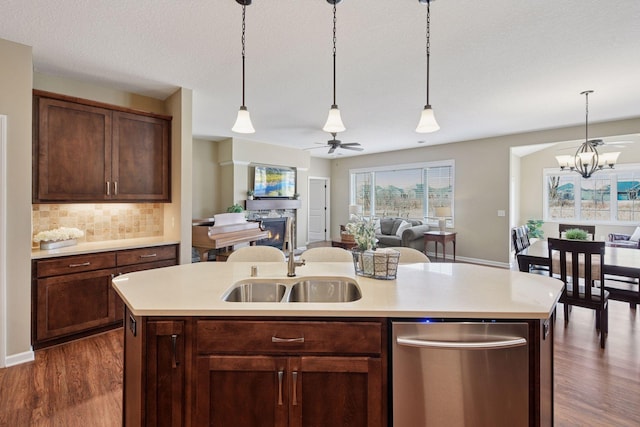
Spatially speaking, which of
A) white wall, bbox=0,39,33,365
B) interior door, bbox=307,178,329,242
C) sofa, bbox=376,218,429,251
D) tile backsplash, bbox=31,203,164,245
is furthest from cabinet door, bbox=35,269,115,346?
interior door, bbox=307,178,329,242

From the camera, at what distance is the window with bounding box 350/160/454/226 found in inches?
283

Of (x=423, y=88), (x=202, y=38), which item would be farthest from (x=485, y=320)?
(x=423, y=88)

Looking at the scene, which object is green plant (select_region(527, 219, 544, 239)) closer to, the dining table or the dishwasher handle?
the dining table

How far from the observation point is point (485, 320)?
A: 1309mm

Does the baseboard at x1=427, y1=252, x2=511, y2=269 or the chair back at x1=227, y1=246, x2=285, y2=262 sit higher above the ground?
the chair back at x1=227, y1=246, x2=285, y2=262

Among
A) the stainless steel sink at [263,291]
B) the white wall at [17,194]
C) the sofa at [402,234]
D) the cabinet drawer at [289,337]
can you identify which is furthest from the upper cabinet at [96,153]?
the sofa at [402,234]

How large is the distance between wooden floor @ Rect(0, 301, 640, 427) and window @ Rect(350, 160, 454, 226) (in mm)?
4537

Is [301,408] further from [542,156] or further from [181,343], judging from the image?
[542,156]

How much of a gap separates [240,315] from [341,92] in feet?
10.1

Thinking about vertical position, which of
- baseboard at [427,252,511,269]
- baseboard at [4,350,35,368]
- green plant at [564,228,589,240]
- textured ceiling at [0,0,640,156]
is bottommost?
baseboard at [4,350,35,368]

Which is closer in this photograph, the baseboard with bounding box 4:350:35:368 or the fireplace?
the baseboard with bounding box 4:350:35:368

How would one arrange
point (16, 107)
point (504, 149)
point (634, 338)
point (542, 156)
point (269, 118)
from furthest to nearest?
point (542, 156), point (504, 149), point (269, 118), point (634, 338), point (16, 107)

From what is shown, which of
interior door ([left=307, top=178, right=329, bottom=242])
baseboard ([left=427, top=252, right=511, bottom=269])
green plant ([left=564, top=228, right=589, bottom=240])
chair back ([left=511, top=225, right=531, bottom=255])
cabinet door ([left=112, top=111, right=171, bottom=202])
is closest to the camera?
cabinet door ([left=112, top=111, right=171, bottom=202])

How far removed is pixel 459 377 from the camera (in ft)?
4.30
